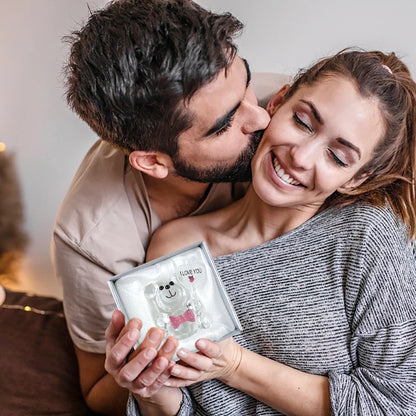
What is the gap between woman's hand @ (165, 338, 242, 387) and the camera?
1144 millimetres

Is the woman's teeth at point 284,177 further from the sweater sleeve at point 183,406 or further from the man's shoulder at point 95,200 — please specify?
the sweater sleeve at point 183,406

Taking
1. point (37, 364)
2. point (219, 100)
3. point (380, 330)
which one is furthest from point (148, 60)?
point (37, 364)

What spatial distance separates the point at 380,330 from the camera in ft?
4.31

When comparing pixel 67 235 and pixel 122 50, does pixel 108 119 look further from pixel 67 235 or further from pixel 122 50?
pixel 67 235

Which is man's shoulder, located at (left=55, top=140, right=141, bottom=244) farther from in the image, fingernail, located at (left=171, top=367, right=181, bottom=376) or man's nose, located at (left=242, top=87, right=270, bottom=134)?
fingernail, located at (left=171, top=367, right=181, bottom=376)

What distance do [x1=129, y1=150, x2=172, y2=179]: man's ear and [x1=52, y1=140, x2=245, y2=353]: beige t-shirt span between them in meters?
0.13

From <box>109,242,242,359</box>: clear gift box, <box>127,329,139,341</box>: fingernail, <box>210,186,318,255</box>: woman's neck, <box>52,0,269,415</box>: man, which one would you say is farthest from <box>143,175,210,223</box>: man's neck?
<box>127,329,139,341</box>: fingernail

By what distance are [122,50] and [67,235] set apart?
0.59 meters

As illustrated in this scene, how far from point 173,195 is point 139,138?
1.02 ft

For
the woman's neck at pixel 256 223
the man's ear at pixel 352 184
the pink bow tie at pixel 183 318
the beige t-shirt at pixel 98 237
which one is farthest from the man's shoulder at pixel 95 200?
the man's ear at pixel 352 184

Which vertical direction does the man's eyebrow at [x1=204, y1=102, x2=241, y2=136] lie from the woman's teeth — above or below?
above

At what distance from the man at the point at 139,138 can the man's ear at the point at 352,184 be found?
10.8 inches

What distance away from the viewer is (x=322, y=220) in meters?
1.46

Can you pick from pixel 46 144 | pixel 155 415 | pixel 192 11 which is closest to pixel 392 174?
pixel 192 11
